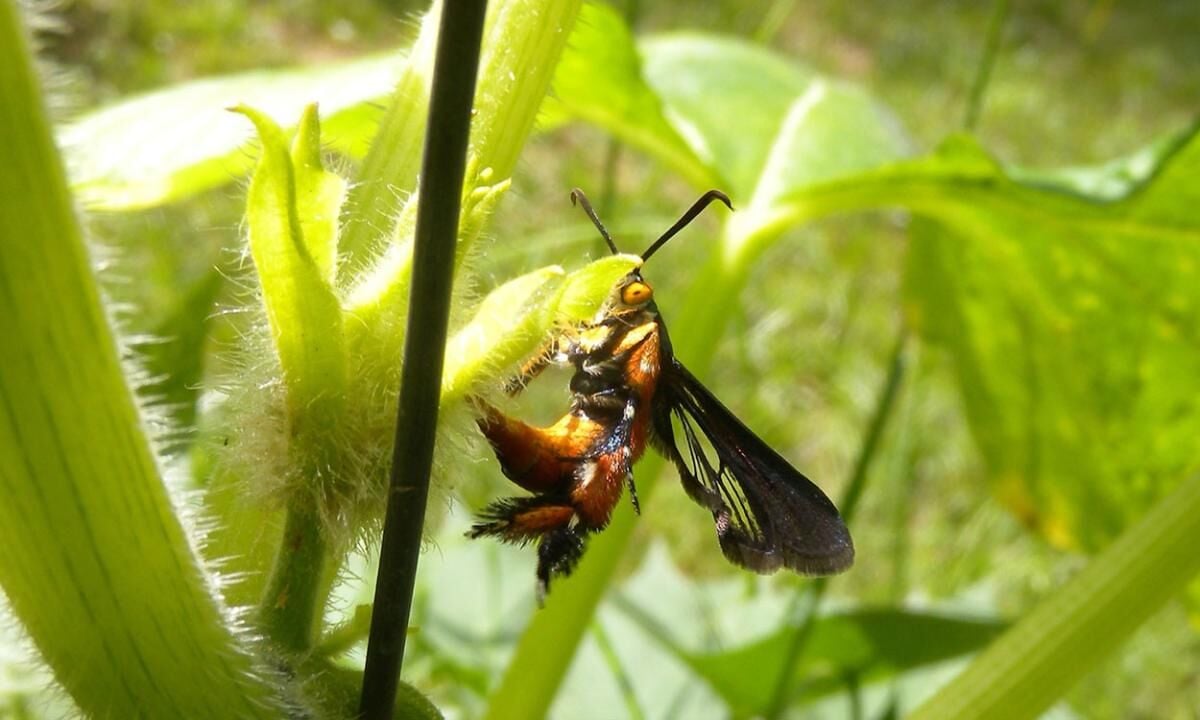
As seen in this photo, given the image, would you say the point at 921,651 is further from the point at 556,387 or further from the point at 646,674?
the point at 556,387

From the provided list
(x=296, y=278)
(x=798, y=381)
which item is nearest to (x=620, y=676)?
(x=296, y=278)

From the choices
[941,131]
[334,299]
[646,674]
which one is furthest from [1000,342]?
[941,131]

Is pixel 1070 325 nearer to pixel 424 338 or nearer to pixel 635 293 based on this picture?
pixel 635 293

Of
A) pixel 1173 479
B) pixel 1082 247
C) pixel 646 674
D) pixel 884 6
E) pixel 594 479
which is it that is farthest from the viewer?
pixel 884 6

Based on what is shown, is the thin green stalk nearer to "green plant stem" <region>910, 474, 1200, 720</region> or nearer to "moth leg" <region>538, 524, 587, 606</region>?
"green plant stem" <region>910, 474, 1200, 720</region>

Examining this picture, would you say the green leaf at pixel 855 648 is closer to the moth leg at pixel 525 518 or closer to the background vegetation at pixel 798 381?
the background vegetation at pixel 798 381
